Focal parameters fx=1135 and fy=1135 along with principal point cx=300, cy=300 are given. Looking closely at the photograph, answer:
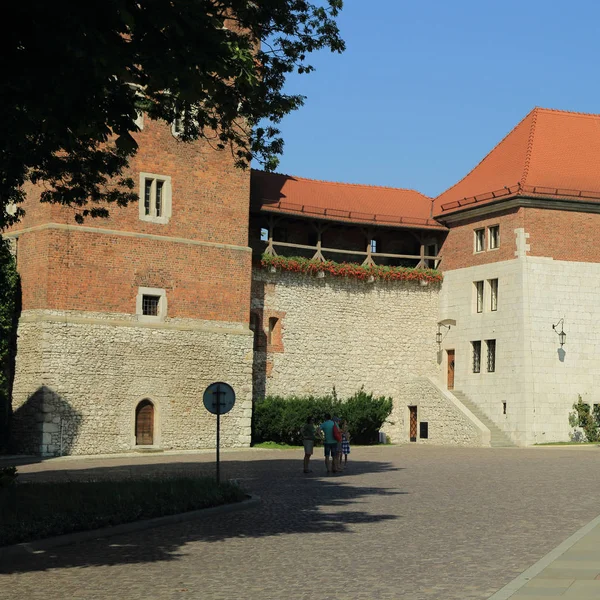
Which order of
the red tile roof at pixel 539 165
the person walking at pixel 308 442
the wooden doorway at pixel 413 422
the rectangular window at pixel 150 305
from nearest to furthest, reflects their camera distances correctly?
the person walking at pixel 308 442
the rectangular window at pixel 150 305
the red tile roof at pixel 539 165
the wooden doorway at pixel 413 422

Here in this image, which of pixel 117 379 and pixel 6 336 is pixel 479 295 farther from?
pixel 6 336

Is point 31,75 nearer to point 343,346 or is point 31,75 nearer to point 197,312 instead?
point 197,312

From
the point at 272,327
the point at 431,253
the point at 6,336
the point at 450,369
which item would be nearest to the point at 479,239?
the point at 431,253

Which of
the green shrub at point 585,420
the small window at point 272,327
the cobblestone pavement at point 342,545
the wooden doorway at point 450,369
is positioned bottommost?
the cobblestone pavement at point 342,545

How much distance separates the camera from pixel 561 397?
41.6 metres

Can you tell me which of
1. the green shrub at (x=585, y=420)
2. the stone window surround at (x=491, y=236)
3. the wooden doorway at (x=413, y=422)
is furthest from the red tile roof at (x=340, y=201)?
the green shrub at (x=585, y=420)

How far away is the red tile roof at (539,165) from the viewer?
42719 mm

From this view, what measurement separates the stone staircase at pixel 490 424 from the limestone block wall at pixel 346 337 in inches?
57.0

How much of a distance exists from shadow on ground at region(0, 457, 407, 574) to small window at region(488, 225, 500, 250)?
52.9ft

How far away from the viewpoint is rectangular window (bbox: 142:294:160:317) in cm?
3691

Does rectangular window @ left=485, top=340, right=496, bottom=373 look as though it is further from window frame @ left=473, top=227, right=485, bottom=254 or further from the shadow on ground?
the shadow on ground

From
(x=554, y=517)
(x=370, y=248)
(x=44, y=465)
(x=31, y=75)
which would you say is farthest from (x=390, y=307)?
(x=31, y=75)

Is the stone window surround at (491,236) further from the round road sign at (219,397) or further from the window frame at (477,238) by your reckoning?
the round road sign at (219,397)

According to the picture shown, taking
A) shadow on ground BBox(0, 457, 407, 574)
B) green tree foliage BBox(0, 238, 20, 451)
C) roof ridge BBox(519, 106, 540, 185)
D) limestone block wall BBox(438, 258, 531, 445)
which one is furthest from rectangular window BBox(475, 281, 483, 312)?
green tree foliage BBox(0, 238, 20, 451)
